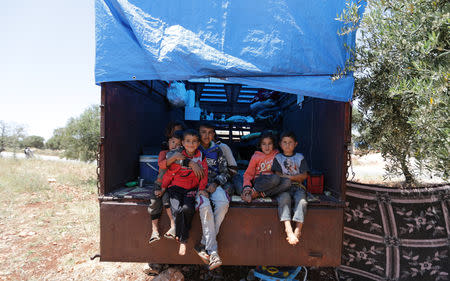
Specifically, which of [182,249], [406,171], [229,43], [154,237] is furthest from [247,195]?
[406,171]

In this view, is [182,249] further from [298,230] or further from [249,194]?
[298,230]

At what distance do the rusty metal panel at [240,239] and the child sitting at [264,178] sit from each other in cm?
20

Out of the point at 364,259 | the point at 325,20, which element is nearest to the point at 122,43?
the point at 325,20

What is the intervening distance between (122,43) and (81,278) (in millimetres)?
2862

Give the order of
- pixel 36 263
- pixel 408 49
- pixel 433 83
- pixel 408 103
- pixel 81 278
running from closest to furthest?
pixel 433 83 → pixel 408 49 → pixel 408 103 → pixel 81 278 → pixel 36 263

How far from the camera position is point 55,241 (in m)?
4.50

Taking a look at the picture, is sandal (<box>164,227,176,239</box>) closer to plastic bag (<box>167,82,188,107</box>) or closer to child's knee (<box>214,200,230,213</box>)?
child's knee (<box>214,200,230,213</box>)

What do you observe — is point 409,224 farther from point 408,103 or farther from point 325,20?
point 325,20

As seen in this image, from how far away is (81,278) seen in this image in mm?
3295

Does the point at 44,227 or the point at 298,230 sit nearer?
the point at 298,230

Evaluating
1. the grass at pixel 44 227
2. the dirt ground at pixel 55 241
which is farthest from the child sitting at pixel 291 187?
the grass at pixel 44 227

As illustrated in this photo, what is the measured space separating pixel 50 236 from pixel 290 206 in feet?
14.7

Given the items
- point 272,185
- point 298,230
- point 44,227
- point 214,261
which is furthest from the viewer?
point 44,227

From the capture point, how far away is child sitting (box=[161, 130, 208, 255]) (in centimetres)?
235
